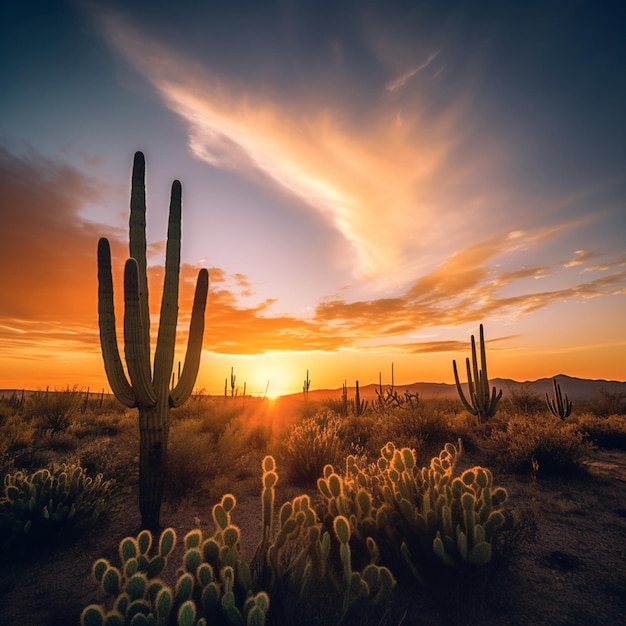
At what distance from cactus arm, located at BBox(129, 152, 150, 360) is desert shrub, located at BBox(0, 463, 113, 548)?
225 centimetres

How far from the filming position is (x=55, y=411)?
1400 centimetres

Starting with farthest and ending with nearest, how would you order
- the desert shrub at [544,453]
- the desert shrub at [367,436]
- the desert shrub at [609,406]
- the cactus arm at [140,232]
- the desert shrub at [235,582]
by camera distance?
the desert shrub at [609,406] → the desert shrub at [367,436] → the desert shrub at [544,453] → the cactus arm at [140,232] → the desert shrub at [235,582]

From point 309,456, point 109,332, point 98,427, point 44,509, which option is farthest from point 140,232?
point 98,427

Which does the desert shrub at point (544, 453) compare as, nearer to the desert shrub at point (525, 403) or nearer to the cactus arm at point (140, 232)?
the cactus arm at point (140, 232)

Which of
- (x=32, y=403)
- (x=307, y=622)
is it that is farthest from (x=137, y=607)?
(x=32, y=403)

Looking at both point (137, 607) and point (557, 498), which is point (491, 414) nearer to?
point (557, 498)

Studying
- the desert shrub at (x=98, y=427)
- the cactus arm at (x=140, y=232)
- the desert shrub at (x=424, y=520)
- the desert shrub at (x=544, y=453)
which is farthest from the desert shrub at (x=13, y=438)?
the desert shrub at (x=544, y=453)

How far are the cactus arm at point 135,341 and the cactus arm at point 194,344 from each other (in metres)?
0.64

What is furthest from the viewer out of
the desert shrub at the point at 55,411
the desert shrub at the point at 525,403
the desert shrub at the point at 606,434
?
Answer: the desert shrub at the point at 525,403

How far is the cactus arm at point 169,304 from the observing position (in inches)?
229

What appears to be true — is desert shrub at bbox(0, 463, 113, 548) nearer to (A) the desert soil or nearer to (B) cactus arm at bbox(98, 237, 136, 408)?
(A) the desert soil

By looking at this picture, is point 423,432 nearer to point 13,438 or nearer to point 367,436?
point 367,436

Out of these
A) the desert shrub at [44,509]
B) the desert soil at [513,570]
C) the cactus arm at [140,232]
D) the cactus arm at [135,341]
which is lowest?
the desert soil at [513,570]

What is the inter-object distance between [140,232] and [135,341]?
169cm
